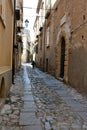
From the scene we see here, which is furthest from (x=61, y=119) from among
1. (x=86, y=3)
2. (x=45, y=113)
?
(x=86, y=3)

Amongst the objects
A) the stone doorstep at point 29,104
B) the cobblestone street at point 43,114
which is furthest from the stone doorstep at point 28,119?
the stone doorstep at point 29,104

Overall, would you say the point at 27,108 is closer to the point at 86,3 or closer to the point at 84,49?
the point at 84,49

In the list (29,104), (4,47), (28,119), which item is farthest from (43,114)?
(4,47)

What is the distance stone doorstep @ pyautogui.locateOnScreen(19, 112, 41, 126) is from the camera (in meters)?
4.75

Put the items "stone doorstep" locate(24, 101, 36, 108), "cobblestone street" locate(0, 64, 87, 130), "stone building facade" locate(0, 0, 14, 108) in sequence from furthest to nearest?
"stone doorstep" locate(24, 101, 36, 108) < "stone building facade" locate(0, 0, 14, 108) < "cobblestone street" locate(0, 64, 87, 130)

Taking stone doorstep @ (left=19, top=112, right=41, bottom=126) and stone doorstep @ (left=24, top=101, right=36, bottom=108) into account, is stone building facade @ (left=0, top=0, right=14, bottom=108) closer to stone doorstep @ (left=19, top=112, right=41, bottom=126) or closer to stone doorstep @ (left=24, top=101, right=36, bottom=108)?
stone doorstep @ (left=24, top=101, right=36, bottom=108)

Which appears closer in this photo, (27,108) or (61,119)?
(61,119)

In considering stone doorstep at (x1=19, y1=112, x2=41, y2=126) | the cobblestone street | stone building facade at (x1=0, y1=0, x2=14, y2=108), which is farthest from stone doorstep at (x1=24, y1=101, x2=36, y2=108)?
stone doorstep at (x1=19, y1=112, x2=41, y2=126)

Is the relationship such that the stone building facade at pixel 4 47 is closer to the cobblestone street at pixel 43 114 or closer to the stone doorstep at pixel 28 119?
the cobblestone street at pixel 43 114

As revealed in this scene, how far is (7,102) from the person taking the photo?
6.82 meters

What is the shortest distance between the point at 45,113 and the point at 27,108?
0.62 meters

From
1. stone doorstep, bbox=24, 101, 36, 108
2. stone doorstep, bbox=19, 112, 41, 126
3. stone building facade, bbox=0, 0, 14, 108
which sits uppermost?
stone building facade, bbox=0, 0, 14, 108

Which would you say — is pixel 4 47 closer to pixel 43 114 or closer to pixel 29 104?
pixel 29 104

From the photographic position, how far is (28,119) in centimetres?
502
